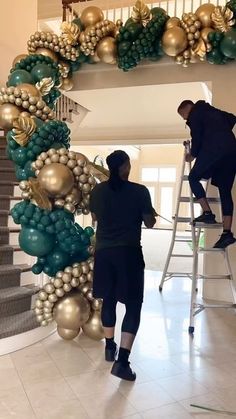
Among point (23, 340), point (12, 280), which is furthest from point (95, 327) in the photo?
point (12, 280)

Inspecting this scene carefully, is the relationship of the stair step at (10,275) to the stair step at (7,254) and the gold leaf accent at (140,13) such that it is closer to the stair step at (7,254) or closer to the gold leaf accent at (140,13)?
the stair step at (7,254)

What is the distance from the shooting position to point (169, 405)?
6.52 ft

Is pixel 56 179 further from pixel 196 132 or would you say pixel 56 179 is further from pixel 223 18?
pixel 223 18

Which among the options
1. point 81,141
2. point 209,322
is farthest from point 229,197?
point 81,141

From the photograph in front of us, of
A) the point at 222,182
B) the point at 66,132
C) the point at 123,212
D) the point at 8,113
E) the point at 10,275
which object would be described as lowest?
the point at 10,275

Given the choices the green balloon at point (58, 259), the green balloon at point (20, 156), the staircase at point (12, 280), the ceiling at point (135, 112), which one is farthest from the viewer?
the ceiling at point (135, 112)

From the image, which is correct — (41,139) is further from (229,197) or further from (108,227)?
(229,197)

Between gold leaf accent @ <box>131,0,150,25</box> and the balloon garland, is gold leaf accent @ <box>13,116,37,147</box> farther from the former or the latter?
gold leaf accent @ <box>131,0,150,25</box>

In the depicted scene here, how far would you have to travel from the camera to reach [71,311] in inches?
105

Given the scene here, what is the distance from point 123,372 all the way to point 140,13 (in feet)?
10.4

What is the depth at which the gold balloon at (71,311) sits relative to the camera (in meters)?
2.67

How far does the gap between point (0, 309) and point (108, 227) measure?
1209mm

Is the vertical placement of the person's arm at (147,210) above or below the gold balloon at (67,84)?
below

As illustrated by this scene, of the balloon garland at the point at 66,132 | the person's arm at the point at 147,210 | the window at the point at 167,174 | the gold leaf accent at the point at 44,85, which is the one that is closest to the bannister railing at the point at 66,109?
the balloon garland at the point at 66,132
